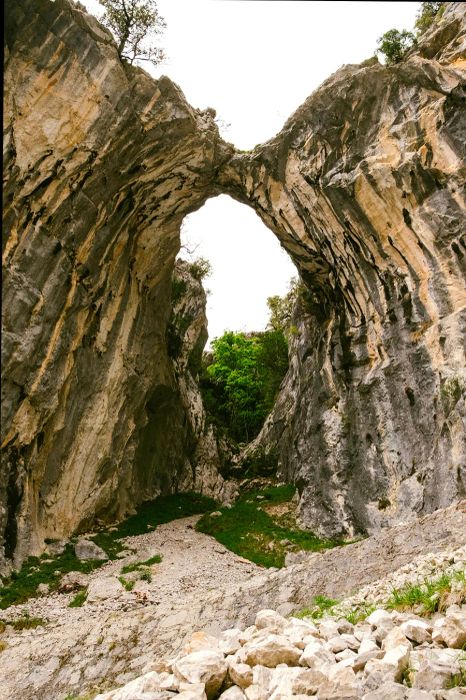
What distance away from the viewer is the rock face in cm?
1692

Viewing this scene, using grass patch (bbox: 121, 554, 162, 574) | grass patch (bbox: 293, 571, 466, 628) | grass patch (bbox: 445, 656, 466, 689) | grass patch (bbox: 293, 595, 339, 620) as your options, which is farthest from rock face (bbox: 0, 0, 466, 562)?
grass patch (bbox: 445, 656, 466, 689)

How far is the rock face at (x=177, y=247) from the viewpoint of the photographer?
16.9 m

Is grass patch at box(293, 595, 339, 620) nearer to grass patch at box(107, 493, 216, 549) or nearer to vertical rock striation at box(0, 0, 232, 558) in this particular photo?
vertical rock striation at box(0, 0, 232, 558)

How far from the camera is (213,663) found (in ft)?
18.0

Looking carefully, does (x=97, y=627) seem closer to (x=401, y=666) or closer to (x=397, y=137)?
(x=401, y=666)

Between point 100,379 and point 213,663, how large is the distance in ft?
58.1

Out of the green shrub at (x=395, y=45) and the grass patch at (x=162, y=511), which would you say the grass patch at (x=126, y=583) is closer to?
the grass patch at (x=162, y=511)

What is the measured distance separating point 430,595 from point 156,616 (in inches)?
247

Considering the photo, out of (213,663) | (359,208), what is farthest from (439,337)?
(213,663)

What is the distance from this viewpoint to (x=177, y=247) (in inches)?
1077

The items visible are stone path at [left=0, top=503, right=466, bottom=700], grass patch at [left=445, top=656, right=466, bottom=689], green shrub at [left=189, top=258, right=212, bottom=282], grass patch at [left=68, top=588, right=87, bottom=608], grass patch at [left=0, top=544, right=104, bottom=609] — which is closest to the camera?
grass patch at [left=445, top=656, right=466, bottom=689]

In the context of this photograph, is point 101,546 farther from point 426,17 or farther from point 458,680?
point 426,17

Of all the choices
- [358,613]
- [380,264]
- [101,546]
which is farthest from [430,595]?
[380,264]

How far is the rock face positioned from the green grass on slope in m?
0.84
